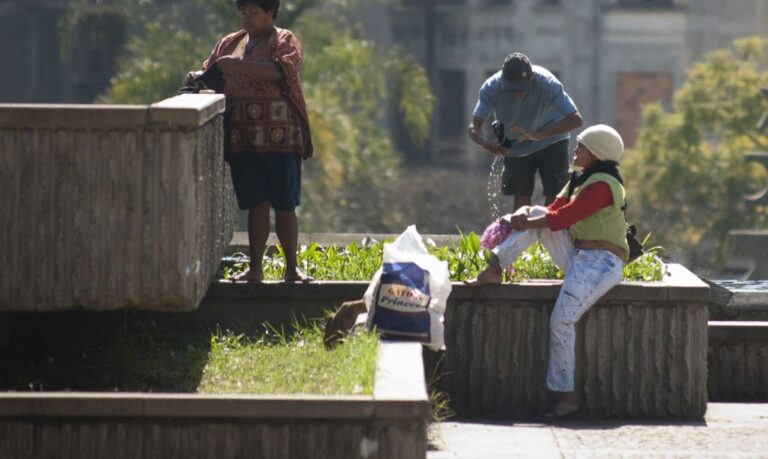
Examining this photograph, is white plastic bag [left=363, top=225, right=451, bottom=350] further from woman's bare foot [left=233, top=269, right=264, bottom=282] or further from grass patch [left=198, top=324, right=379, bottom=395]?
woman's bare foot [left=233, top=269, right=264, bottom=282]

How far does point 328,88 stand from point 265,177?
22.6m

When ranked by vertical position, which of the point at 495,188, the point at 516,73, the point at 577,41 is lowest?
the point at 495,188

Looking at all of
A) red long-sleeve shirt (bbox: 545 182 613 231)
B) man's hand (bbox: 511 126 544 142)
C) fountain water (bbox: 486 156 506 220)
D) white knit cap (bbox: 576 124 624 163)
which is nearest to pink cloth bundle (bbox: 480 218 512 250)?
red long-sleeve shirt (bbox: 545 182 613 231)

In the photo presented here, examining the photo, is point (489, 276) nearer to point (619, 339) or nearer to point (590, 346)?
point (590, 346)

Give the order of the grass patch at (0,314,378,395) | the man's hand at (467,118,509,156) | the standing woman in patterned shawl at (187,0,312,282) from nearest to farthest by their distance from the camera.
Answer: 1. the grass patch at (0,314,378,395)
2. the standing woman in patterned shawl at (187,0,312,282)
3. the man's hand at (467,118,509,156)

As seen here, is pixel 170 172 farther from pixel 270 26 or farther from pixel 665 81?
pixel 665 81

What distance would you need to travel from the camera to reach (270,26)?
10.3 m

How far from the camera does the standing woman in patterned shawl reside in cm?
1017

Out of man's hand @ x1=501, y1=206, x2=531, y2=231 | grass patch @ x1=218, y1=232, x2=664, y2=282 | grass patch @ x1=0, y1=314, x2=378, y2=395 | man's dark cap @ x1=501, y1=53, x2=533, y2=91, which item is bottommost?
grass patch @ x1=0, y1=314, x2=378, y2=395

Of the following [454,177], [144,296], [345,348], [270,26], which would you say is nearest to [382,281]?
[345,348]

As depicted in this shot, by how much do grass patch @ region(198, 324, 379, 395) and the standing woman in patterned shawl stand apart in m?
0.60

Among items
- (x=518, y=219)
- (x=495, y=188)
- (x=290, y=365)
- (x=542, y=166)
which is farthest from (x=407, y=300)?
(x=495, y=188)

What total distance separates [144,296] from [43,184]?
693 mm

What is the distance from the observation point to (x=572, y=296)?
9977 mm
